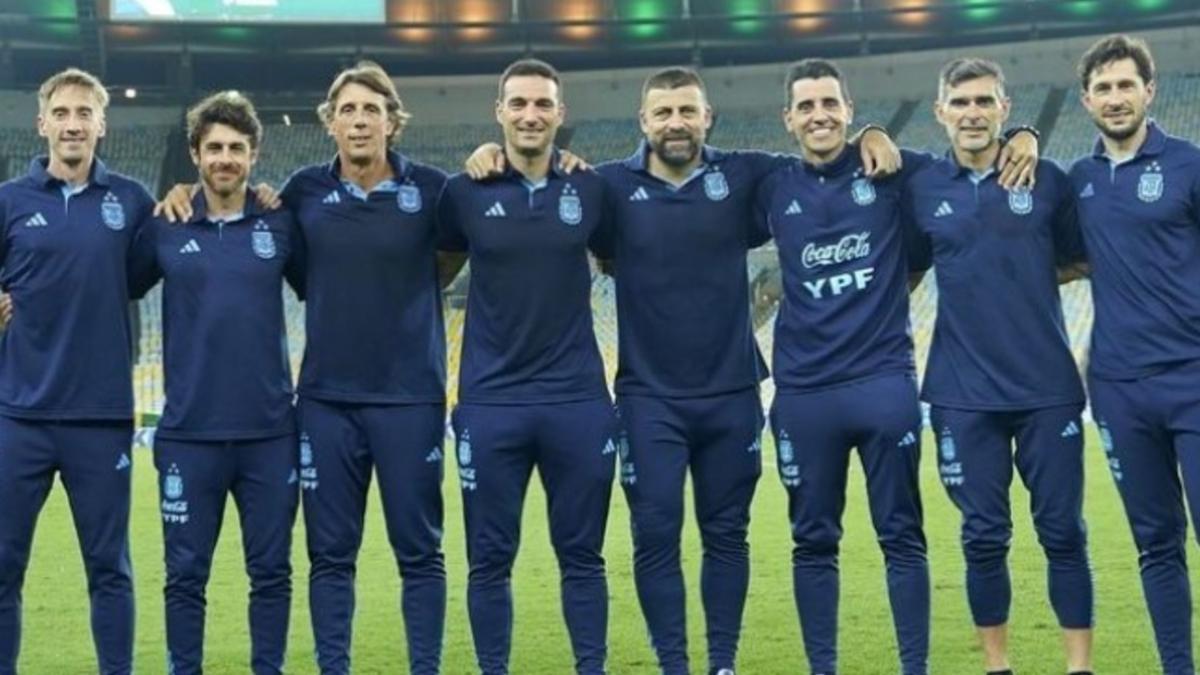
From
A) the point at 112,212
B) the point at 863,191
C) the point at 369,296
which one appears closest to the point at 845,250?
the point at 863,191

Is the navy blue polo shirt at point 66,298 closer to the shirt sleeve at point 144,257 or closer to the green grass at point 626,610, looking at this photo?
the shirt sleeve at point 144,257

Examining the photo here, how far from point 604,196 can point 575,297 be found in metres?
0.38

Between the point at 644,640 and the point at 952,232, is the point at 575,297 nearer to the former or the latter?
the point at 952,232

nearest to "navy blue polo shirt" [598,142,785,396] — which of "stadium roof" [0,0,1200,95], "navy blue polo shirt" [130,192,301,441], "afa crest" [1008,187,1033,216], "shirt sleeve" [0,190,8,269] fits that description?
"afa crest" [1008,187,1033,216]

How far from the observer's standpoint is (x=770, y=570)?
30.7 feet

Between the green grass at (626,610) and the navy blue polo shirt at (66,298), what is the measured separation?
1.63 metres

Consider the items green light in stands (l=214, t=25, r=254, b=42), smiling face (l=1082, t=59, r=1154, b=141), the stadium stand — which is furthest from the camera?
green light in stands (l=214, t=25, r=254, b=42)

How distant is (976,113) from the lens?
563cm

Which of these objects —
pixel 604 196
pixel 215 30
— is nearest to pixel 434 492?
pixel 604 196

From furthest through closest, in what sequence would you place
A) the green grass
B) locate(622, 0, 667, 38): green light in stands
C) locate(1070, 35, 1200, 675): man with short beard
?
locate(622, 0, 667, 38): green light in stands → the green grass → locate(1070, 35, 1200, 675): man with short beard

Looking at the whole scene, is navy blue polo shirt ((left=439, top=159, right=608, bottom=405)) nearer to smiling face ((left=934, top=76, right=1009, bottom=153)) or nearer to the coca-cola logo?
the coca-cola logo

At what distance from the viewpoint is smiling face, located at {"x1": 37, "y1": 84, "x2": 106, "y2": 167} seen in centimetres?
565

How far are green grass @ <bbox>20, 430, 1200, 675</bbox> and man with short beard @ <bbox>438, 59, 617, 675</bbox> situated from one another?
3.97 ft

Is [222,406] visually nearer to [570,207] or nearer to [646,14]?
[570,207]
